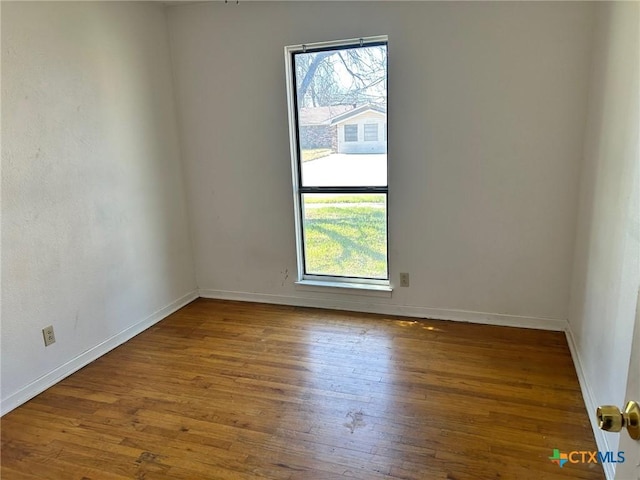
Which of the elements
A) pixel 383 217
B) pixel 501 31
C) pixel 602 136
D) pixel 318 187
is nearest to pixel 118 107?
pixel 318 187

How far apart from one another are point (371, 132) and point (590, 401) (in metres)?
2.16

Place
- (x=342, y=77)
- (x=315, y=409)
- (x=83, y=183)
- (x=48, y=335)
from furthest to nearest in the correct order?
(x=342, y=77) → (x=83, y=183) → (x=48, y=335) → (x=315, y=409)

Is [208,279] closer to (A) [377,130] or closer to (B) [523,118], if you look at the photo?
(A) [377,130]

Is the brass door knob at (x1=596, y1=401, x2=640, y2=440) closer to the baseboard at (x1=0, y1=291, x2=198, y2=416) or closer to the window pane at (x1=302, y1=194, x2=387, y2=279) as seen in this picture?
the window pane at (x1=302, y1=194, x2=387, y2=279)

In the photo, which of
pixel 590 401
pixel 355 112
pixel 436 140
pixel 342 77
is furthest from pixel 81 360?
pixel 590 401

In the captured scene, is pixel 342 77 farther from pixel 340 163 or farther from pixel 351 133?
pixel 340 163

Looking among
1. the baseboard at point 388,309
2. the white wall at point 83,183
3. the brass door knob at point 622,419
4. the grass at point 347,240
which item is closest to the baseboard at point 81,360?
the white wall at point 83,183

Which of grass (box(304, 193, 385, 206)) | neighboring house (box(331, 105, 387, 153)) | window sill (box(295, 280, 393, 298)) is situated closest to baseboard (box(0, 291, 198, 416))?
window sill (box(295, 280, 393, 298))

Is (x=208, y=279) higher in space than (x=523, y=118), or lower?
lower

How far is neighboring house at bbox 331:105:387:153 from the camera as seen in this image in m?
3.22

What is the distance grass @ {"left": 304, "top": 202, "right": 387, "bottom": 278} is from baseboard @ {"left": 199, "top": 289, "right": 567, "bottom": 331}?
230mm

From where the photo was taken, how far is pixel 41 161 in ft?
8.19

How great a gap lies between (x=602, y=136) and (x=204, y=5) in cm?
288

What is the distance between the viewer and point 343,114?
3.30 metres
